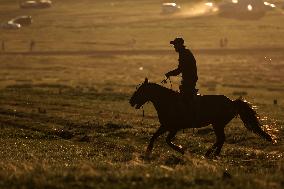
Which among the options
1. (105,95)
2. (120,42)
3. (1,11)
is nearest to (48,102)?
(105,95)

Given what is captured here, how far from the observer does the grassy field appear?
1332cm

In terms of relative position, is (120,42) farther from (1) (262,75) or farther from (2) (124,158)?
(2) (124,158)

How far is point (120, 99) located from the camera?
156 feet

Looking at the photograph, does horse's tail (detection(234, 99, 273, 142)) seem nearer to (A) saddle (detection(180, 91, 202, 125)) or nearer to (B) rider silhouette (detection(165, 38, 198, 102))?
(A) saddle (detection(180, 91, 202, 125))

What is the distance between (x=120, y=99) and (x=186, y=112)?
27733 millimetres

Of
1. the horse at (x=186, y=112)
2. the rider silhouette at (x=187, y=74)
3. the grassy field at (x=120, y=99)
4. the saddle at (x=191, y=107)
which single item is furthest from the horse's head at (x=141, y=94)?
the grassy field at (x=120, y=99)

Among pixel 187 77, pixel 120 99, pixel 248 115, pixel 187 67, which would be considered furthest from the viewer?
pixel 120 99

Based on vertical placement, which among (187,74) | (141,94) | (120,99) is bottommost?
(120,99)

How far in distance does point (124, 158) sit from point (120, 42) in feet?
268

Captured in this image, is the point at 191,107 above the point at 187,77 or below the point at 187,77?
below

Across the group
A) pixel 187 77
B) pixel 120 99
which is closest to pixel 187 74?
pixel 187 77

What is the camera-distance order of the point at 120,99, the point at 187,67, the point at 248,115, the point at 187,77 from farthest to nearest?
the point at 120,99, the point at 248,115, the point at 187,67, the point at 187,77

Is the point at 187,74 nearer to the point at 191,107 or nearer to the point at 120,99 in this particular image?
the point at 191,107

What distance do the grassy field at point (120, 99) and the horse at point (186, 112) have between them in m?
0.89
